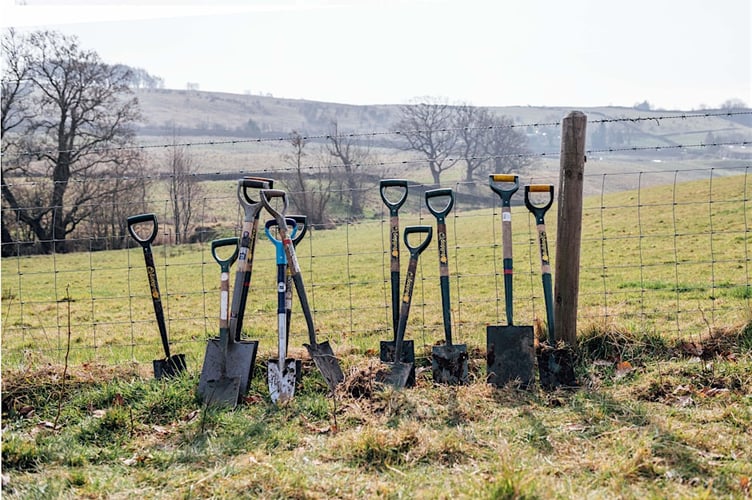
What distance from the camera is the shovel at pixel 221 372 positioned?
15.6 ft

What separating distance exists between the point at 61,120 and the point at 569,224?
1202 inches

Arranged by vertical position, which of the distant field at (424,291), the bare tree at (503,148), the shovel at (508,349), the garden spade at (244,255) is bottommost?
the distant field at (424,291)

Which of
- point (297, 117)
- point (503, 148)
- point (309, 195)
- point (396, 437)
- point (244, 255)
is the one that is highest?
point (297, 117)

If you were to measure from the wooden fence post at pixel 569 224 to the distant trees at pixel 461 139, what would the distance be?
2251 cm

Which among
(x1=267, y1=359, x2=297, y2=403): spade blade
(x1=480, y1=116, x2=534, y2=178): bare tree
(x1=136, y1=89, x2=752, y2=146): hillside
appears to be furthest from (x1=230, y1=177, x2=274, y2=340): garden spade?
(x1=136, y1=89, x2=752, y2=146): hillside

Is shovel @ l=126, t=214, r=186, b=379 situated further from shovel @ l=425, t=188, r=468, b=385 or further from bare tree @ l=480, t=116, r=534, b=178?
bare tree @ l=480, t=116, r=534, b=178

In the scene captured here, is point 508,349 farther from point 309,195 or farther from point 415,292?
point 309,195

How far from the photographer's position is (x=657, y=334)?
5.55 m

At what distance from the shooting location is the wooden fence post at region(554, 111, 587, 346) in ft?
17.4

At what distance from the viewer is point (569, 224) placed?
5324mm

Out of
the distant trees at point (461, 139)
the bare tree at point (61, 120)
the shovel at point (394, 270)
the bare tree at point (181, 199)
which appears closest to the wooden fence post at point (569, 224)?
the shovel at point (394, 270)

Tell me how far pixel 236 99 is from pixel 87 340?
4605 inches

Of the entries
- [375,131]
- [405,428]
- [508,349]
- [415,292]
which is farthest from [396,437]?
[375,131]

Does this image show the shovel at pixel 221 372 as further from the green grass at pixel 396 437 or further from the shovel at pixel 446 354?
the shovel at pixel 446 354
